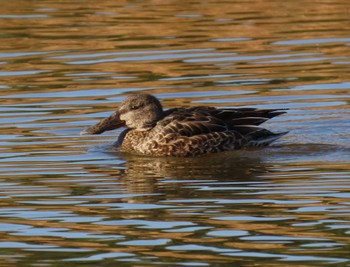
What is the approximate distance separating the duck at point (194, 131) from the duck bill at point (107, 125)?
0.01 metres

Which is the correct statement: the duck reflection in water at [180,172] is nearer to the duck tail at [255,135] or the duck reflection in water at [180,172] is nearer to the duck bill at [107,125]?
the duck tail at [255,135]

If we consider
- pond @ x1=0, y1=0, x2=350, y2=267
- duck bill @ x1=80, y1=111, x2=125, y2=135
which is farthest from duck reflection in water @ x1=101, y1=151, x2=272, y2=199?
duck bill @ x1=80, y1=111, x2=125, y2=135

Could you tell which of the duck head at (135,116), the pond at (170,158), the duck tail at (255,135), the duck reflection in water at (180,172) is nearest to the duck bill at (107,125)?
the duck head at (135,116)

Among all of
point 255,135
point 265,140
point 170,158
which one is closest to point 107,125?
point 170,158

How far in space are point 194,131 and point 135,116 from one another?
31.1 inches

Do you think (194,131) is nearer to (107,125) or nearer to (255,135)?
(255,135)

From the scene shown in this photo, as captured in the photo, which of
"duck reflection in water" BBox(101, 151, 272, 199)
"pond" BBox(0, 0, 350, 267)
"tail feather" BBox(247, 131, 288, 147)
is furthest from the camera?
"tail feather" BBox(247, 131, 288, 147)

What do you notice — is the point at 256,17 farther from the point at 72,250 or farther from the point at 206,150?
the point at 72,250

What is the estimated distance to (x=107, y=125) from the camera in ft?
49.5

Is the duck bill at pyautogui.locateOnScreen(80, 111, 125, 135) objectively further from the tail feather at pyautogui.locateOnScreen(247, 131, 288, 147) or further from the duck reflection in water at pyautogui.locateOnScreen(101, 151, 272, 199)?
the tail feather at pyautogui.locateOnScreen(247, 131, 288, 147)

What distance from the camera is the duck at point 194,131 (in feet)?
47.5

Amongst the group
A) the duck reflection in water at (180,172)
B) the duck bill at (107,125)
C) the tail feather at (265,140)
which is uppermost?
the duck bill at (107,125)

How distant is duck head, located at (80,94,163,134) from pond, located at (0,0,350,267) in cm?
23

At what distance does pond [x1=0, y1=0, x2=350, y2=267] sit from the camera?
1028 cm
